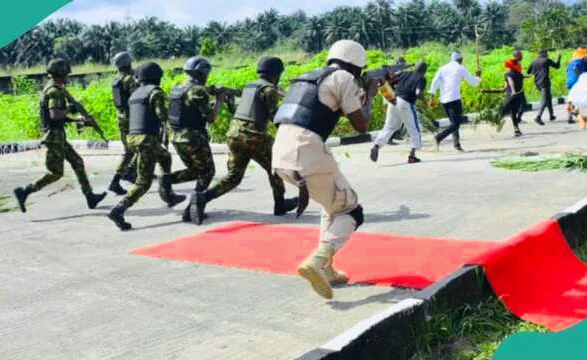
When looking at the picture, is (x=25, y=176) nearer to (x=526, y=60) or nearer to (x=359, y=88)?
(x=359, y=88)

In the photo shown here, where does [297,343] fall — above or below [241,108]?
below

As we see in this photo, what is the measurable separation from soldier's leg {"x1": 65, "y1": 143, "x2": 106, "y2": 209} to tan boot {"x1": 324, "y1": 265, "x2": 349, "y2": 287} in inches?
178

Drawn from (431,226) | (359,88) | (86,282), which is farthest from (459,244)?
(86,282)

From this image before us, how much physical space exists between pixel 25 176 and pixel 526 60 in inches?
790

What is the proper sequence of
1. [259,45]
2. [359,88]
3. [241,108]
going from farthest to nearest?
[259,45], [241,108], [359,88]

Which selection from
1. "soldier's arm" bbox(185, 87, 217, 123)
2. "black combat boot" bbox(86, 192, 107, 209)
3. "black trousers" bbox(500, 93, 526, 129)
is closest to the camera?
"soldier's arm" bbox(185, 87, 217, 123)

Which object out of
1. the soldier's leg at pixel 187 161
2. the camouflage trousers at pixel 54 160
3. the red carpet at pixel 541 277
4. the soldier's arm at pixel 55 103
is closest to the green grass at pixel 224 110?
the camouflage trousers at pixel 54 160

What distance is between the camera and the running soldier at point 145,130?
7.77 metres

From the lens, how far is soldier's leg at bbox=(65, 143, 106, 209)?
8938 mm

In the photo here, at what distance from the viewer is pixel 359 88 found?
205 inches

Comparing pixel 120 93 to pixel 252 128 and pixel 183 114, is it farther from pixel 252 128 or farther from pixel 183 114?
pixel 252 128

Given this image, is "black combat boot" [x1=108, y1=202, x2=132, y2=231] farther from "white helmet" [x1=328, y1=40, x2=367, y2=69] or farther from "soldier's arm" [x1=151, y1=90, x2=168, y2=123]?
"white helmet" [x1=328, y1=40, x2=367, y2=69]

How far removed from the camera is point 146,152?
7.89 m

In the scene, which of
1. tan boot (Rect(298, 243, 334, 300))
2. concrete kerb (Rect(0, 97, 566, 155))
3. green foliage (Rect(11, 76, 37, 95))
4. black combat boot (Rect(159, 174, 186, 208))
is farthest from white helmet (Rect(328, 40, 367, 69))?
green foliage (Rect(11, 76, 37, 95))
